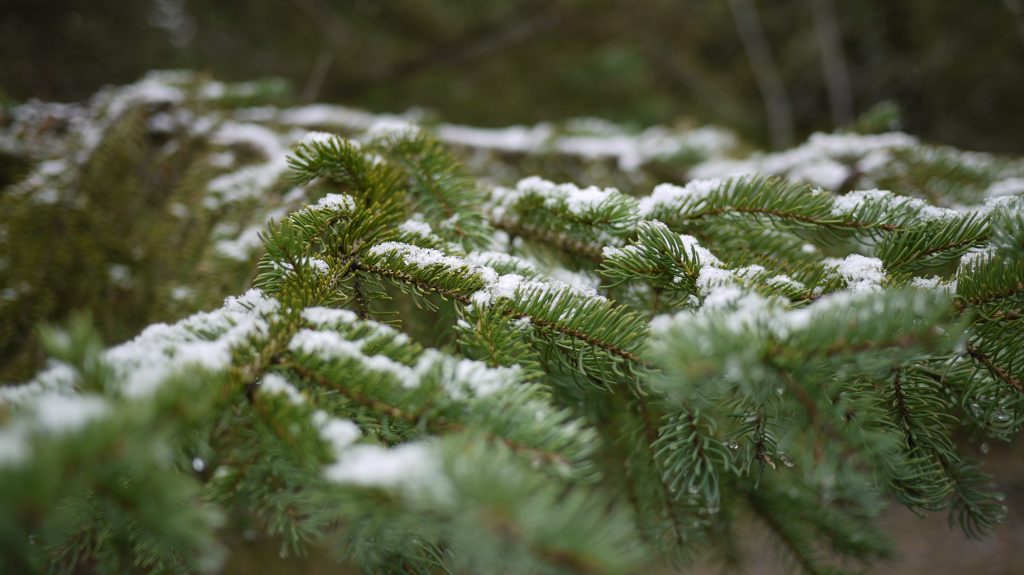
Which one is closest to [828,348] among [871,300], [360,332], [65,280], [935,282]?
[871,300]

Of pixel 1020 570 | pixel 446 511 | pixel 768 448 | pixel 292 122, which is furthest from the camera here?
pixel 1020 570

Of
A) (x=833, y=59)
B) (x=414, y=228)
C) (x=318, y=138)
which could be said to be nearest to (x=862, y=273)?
(x=414, y=228)

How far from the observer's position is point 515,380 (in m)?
0.57

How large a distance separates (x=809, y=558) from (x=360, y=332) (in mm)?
985

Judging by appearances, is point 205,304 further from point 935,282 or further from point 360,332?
point 935,282

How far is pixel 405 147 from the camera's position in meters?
0.94

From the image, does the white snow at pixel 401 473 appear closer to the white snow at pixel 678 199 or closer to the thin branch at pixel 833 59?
the white snow at pixel 678 199

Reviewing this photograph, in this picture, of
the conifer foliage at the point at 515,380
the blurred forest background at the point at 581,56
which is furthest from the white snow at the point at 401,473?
the blurred forest background at the point at 581,56

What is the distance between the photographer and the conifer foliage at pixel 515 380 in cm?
41

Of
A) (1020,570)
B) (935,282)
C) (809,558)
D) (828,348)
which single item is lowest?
(1020,570)

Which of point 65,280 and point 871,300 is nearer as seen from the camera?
point 871,300

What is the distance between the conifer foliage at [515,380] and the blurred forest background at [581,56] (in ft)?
4.69

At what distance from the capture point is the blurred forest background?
7.30 feet

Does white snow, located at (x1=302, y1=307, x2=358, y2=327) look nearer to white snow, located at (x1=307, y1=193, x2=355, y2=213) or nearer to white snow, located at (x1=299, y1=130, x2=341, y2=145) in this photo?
white snow, located at (x1=307, y1=193, x2=355, y2=213)
